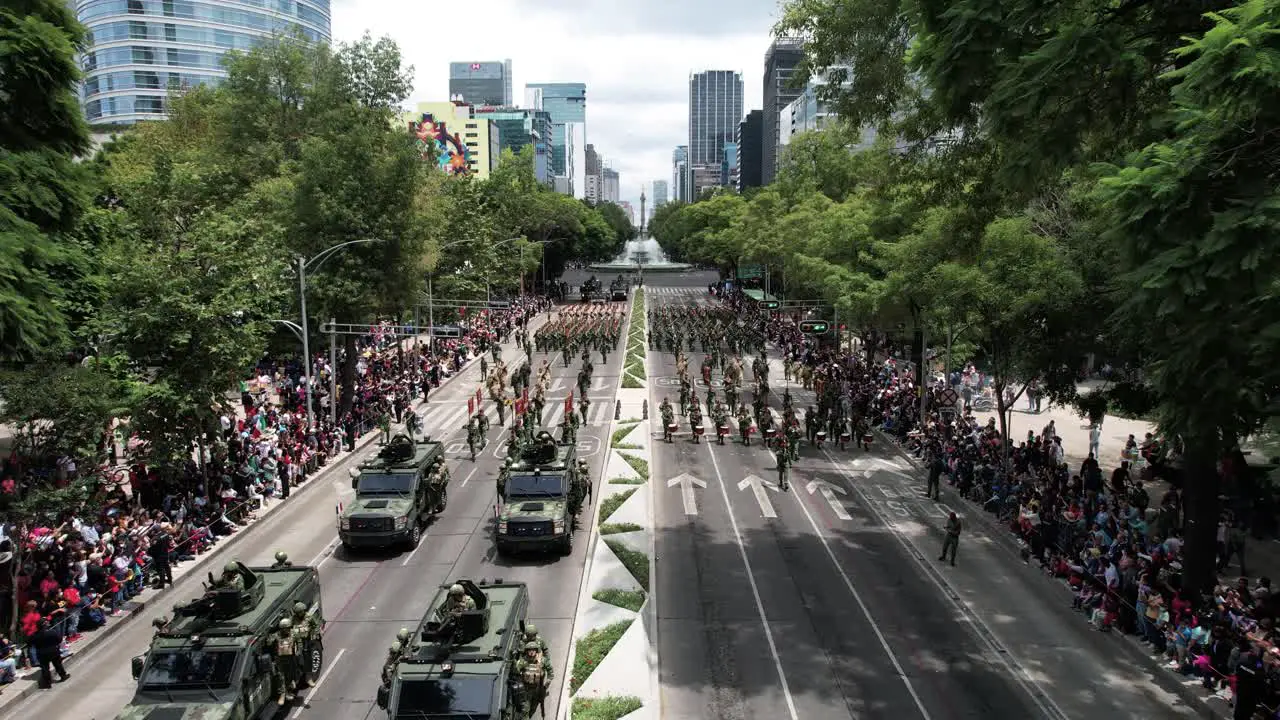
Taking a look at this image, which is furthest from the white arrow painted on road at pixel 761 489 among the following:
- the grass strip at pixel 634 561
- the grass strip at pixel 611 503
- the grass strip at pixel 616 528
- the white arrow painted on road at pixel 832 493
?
the grass strip at pixel 634 561

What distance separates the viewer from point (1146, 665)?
56.9ft

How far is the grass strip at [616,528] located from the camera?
25547 millimetres

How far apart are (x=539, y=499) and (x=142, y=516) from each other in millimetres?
9943

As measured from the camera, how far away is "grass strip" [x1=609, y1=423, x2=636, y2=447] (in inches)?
1488

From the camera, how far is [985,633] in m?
18.9

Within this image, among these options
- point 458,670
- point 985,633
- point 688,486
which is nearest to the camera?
point 458,670

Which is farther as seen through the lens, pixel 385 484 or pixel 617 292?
pixel 617 292

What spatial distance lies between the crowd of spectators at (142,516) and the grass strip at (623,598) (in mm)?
10551

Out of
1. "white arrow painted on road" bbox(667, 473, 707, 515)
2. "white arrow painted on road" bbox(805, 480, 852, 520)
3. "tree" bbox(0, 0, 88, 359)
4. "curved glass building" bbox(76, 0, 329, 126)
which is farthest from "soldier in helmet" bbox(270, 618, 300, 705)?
"curved glass building" bbox(76, 0, 329, 126)

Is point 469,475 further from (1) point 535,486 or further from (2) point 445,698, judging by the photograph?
(2) point 445,698

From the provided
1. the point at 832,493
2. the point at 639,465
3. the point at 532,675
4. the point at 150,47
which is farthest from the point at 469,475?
the point at 150,47

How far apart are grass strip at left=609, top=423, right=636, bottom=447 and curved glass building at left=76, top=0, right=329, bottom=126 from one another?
87.1m

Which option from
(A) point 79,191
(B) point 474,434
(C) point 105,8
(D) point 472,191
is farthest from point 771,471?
(C) point 105,8

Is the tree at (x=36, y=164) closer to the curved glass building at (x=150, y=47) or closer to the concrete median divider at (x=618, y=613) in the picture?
the concrete median divider at (x=618, y=613)
